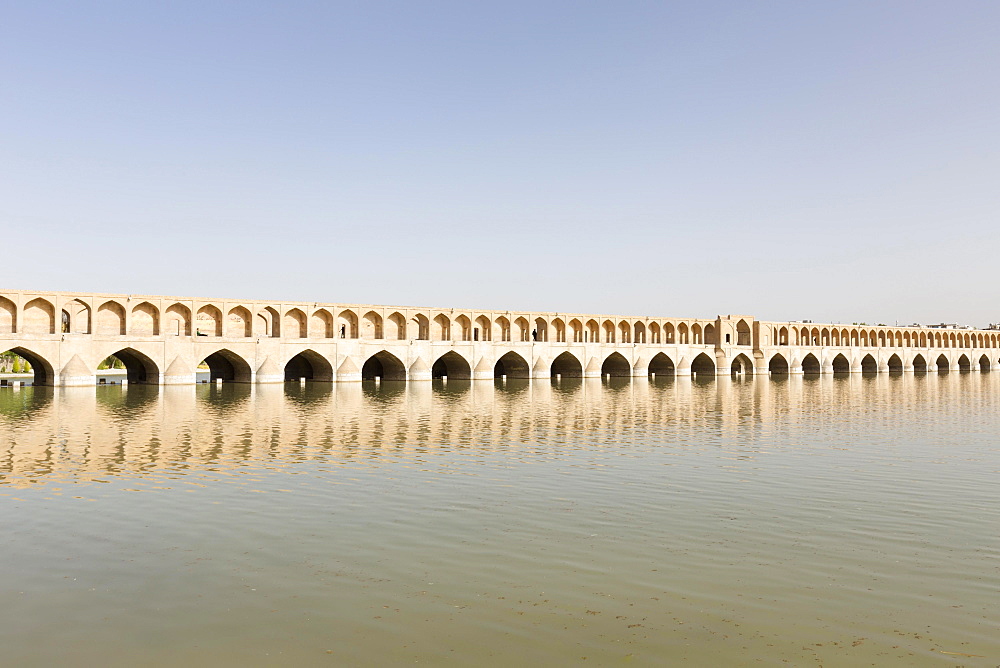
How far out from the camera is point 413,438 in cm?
1622

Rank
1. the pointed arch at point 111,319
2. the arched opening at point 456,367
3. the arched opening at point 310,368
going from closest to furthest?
the pointed arch at point 111,319, the arched opening at point 310,368, the arched opening at point 456,367

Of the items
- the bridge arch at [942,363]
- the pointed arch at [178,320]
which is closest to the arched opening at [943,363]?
the bridge arch at [942,363]

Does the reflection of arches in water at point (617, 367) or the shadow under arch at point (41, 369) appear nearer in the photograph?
the shadow under arch at point (41, 369)

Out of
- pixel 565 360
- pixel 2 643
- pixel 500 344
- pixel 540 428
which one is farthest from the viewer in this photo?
pixel 565 360

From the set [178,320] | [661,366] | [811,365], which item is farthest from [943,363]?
[178,320]

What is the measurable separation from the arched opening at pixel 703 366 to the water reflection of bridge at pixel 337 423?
87.3 ft

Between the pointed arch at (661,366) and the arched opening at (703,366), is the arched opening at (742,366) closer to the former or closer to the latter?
the arched opening at (703,366)

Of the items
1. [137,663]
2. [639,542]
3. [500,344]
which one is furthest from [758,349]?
[137,663]

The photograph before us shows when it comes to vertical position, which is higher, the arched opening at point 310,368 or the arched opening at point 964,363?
the arched opening at point 310,368

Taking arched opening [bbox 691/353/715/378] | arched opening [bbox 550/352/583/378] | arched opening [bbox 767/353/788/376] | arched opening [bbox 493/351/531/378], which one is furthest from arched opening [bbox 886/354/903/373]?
arched opening [bbox 493/351/531/378]

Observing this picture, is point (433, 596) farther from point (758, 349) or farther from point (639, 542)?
point (758, 349)

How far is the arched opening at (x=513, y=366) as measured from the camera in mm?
49688

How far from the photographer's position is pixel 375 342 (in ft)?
141

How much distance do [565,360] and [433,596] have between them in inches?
1867
